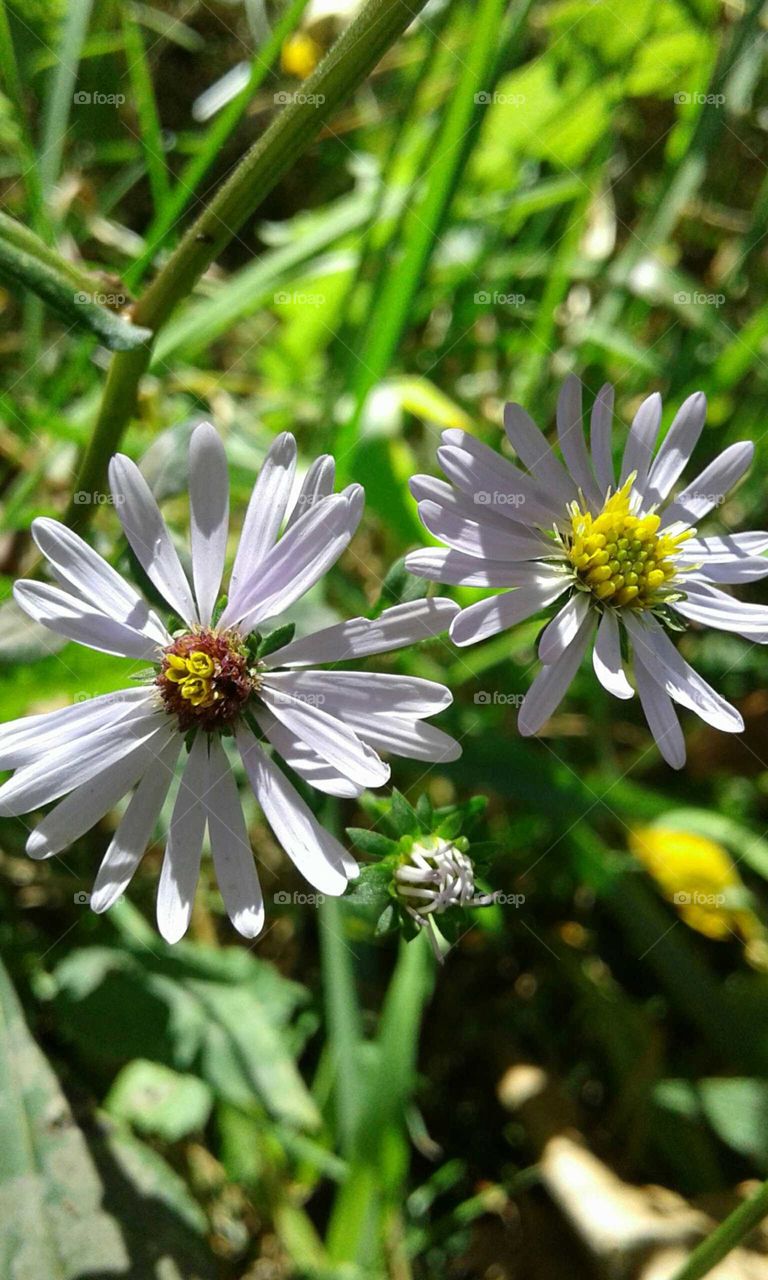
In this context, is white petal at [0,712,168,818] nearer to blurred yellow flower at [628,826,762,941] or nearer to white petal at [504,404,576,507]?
white petal at [504,404,576,507]

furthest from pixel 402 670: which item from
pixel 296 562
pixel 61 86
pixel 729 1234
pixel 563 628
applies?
pixel 61 86

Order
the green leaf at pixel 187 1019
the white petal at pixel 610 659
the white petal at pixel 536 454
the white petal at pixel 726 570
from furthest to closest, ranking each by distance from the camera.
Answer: the green leaf at pixel 187 1019, the white petal at pixel 726 570, the white petal at pixel 536 454, the white petal at pixel 610 659

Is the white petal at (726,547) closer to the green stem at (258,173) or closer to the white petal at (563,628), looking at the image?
the white petal at (563,628)

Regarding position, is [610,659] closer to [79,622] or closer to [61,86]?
[79,622]

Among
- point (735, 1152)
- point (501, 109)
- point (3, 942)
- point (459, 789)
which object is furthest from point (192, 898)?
point (501, 109)

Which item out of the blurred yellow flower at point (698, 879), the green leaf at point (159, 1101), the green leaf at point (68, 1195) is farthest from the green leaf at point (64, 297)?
the blurred yellow flower at point (698, 879)

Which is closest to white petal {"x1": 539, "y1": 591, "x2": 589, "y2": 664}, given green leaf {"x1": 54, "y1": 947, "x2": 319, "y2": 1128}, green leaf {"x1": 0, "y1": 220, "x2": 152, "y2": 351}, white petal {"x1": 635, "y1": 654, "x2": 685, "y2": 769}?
white petal {"x1": 635, "y1": 654, "x2": 685, "y2": 769}
